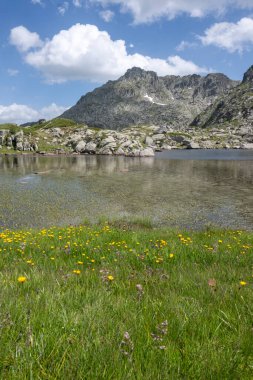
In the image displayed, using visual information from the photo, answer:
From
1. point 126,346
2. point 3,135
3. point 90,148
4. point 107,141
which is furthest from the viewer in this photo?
point 3,135

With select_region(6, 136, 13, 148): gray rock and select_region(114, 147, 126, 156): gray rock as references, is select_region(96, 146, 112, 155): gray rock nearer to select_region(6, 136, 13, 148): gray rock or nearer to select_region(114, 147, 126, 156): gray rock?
select_region(114, 147, 126, 156): gray rock

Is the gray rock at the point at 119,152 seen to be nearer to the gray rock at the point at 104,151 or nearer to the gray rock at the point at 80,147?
the gray rock at the point at 104,151

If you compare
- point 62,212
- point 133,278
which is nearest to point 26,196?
point 62,212

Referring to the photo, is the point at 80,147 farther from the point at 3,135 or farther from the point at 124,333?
the point at 124,333

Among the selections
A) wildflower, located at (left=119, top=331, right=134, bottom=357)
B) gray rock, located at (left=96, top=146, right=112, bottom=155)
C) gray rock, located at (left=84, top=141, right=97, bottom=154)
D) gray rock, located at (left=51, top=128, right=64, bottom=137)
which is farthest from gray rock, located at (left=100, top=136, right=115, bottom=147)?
wildflower, located at (left=119, top=331, right=134, bottom=357)

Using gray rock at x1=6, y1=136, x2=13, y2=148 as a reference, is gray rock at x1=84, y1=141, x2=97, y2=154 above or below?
below

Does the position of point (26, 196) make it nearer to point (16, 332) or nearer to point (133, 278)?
point (133, 278)

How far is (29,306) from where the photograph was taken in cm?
361

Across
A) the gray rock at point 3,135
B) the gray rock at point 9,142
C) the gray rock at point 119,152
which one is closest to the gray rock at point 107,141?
the gray rock at point 119,152

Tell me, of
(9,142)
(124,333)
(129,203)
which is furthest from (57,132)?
(124,333)

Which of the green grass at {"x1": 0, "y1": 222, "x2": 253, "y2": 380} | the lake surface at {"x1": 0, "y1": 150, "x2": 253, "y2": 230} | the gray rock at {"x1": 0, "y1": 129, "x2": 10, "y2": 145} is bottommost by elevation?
the lake surface at {"x1": 0, "y1": 150, "x2": 253, "y2": 230}

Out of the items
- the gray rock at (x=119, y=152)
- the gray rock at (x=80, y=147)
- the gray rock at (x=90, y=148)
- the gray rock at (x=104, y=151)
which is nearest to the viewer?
the gray rock at (x=119, y=152)

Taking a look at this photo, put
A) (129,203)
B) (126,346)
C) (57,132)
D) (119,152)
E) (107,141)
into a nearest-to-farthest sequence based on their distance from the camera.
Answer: (126,346), (129,203), (119,152), (107,141), (57,132)

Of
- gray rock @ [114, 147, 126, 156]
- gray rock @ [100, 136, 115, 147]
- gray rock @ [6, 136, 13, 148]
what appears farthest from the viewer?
gray rock @ [6, 136, 13, 148]
